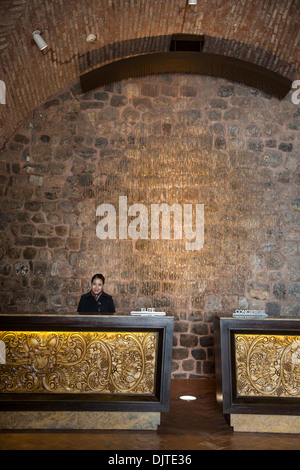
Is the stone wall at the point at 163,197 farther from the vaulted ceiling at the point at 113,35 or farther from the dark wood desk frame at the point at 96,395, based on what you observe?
the dark wood desk frame at the point at 96,395

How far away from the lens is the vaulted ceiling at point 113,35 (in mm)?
5066

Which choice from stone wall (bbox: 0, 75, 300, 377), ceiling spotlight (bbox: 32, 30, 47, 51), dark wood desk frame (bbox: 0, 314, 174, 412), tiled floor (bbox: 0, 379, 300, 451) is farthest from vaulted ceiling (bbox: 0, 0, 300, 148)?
tiled floor (bbox: 0, 379, 300, 451)

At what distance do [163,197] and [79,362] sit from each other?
303 cm

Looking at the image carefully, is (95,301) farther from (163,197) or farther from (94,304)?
(163,197)

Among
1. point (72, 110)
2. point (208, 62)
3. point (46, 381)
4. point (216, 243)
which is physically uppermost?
point (208, 62)

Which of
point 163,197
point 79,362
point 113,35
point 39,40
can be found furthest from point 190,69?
point 79,362

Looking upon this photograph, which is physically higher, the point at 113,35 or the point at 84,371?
the point at 113,35

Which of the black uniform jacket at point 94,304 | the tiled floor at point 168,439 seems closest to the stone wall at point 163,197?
the black uniform jacket at point 94,304

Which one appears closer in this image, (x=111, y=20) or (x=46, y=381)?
(x=46, y=381)

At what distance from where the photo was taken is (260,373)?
3.94 meters

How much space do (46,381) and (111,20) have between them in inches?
165
